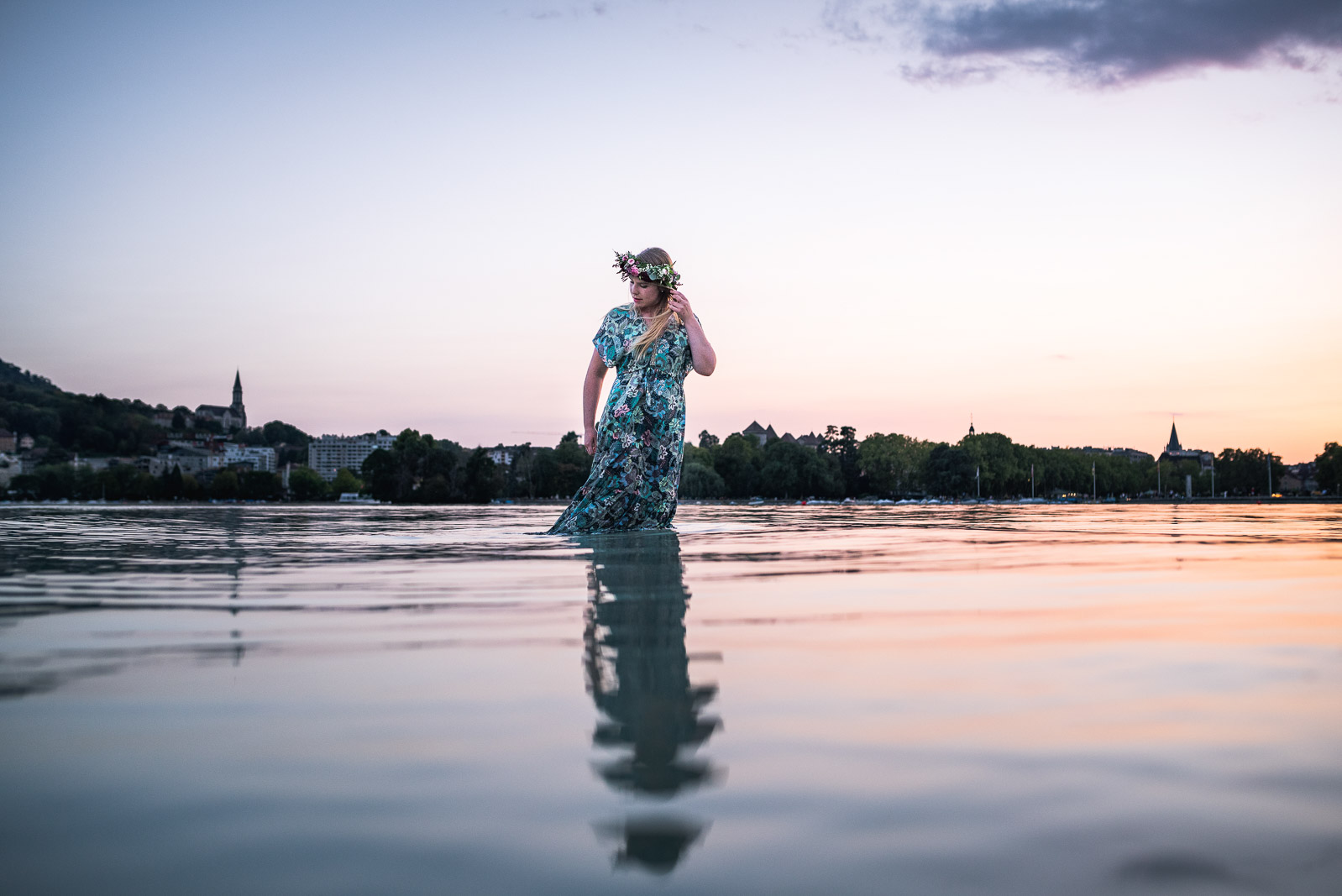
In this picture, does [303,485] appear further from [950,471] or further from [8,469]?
[950,471]

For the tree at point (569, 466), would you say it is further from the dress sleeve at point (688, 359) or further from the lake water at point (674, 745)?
the lake water at point (674, 745)

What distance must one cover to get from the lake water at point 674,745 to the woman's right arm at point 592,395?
5120 millimetres

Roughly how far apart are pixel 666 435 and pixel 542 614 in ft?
17.6

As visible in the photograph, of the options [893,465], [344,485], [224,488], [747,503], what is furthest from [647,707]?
[344,485]

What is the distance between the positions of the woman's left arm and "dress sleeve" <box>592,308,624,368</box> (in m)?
0.52

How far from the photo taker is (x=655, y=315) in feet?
27.1

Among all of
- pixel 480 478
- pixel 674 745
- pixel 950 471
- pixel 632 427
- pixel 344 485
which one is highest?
pixel 950 471

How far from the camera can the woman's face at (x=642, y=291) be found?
8.04 metres

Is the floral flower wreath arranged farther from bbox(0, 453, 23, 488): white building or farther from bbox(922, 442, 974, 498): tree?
bbox(0, 453, 23, 488): white building

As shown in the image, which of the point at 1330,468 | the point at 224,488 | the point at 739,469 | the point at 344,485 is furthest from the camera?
the point at 344,485

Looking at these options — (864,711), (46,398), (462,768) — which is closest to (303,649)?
(462,768)

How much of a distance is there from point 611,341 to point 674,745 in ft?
23.2

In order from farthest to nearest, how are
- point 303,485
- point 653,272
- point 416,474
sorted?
1. point 303,485
2. point 416,474
3. point 653,272

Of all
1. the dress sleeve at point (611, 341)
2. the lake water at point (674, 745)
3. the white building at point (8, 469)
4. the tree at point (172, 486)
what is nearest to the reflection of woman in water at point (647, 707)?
the lake water at point (674, 745)
